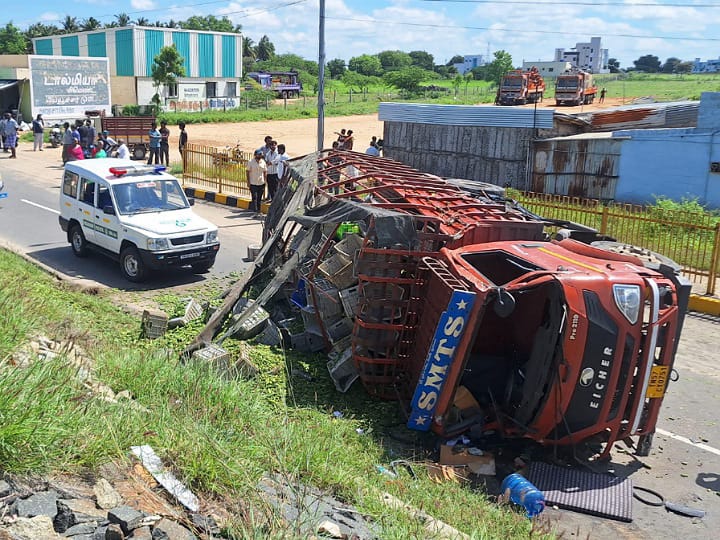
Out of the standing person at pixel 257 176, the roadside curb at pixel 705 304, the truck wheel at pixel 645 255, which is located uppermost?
the truck wheel at pixel 645 255

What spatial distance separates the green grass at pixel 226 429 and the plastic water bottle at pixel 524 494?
25 centimetres

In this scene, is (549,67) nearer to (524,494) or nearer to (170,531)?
(524,494)

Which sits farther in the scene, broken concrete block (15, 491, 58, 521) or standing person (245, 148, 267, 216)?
standing person (245, 148, 267, 216)

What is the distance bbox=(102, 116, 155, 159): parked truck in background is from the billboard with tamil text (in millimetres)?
14215

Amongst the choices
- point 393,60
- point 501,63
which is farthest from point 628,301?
point 393,60

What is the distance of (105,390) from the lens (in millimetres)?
5855

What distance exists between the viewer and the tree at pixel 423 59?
159m

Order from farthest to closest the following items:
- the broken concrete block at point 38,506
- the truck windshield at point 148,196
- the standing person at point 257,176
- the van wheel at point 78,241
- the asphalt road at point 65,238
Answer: the standing person at point 257,176
the van wheel at point 78,241
the asphalt road at point 65,238
the truck windshield at point 148,196
the broken concrete block at point 38,506

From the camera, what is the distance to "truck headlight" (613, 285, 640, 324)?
599 cm

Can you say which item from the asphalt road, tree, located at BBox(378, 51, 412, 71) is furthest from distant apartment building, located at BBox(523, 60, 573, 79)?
the asphalt road

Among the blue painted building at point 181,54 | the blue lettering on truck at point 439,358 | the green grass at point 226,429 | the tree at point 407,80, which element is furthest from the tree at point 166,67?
the blue lettering on truck at point 439,358

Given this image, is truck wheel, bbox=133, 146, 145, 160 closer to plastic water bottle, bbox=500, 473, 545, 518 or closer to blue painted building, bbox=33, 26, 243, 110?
blue painted building, bbox=33, 26, 243, 110

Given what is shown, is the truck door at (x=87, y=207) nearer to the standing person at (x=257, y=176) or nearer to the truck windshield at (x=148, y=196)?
the truck windshield at (x=148, y=196)

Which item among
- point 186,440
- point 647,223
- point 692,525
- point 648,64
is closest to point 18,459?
point 186,440
